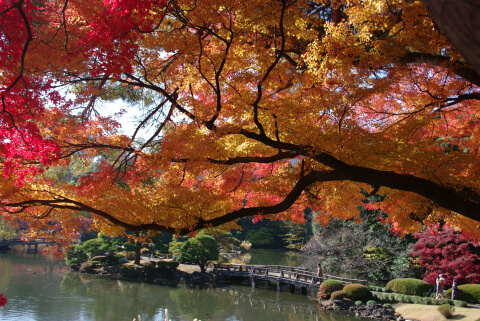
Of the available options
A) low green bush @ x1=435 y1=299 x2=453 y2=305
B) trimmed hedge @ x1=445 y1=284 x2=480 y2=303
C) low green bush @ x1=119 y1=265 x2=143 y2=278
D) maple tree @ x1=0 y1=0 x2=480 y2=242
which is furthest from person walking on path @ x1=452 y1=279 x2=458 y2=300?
low green bush @ x1=119 y1=265 x2=143 y2=278

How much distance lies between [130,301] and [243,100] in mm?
12029

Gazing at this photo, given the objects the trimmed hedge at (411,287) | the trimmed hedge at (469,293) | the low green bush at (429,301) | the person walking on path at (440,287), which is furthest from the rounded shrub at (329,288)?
the trimmed hedge at (469,293)

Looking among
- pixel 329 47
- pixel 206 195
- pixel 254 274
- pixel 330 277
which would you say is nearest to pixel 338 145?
pixel 329 47

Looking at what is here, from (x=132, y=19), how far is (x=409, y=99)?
494 cm

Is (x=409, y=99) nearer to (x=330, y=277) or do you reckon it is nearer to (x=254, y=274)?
(x=330, y=277)

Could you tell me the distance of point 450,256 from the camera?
13672mm

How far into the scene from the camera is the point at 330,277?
16.3m

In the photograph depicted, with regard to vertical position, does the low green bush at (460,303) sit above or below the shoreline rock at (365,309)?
above

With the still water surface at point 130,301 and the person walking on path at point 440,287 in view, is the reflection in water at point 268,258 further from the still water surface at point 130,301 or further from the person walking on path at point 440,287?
the person walking on path at point 440,287

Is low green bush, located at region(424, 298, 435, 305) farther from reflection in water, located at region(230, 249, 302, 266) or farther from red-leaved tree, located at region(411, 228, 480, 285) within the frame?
reflection in water, located at region(230, 249, 302, 266)

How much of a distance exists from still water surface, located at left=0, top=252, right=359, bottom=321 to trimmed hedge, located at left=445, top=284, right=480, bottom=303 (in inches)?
162

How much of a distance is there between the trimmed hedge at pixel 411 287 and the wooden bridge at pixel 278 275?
84.2 inches

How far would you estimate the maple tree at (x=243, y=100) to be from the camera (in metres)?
4.44

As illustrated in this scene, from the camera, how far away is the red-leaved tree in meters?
13.2
